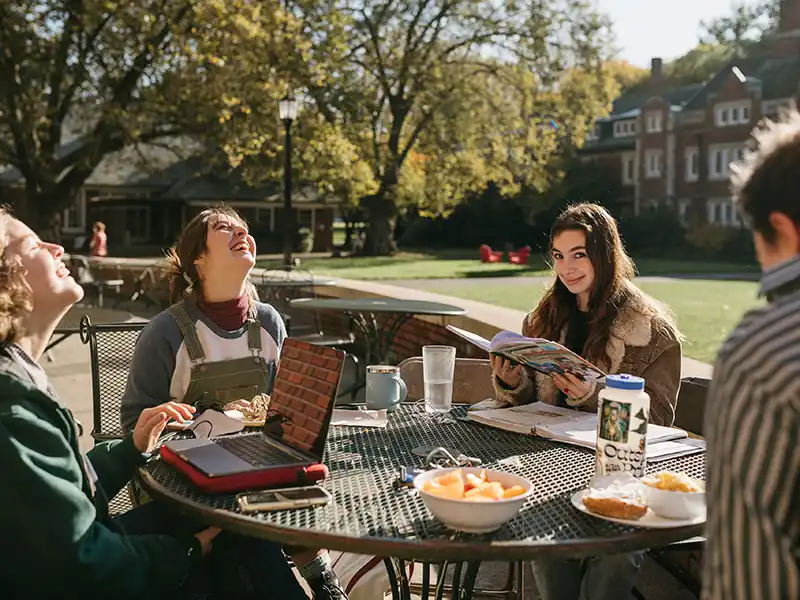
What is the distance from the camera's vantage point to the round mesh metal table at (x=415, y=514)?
1.84 m

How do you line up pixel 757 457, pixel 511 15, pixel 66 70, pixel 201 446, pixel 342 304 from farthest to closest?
pixel 511 15
pixel 66 70
pixel 342 304
pixel 201 446
pixel 757 457

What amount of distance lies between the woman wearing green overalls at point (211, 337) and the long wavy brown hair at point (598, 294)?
1.17 m

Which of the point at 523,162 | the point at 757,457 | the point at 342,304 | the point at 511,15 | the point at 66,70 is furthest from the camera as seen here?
the point at 523,162

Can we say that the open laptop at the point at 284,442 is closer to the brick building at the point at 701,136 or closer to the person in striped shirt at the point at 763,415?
the person in striped shirt at the point at 763,415

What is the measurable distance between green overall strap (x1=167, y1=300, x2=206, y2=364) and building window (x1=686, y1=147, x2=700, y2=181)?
169 feet

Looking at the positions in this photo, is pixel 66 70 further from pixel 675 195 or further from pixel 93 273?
pixel 675 195

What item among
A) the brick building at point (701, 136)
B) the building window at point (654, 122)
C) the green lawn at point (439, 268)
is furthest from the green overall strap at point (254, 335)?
the building window at point (654, 122)

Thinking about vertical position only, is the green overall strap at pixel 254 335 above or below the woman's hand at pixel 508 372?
above

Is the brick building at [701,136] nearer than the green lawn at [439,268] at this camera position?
No

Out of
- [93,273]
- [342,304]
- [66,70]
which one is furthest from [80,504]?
[66,70]

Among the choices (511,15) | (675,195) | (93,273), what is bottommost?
(93,273)

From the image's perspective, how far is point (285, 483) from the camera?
2238mm

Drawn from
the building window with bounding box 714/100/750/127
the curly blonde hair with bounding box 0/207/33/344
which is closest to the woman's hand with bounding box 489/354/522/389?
the curly blonde hair with bounding box 0/207/33/344

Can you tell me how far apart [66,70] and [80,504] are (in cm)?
2498
